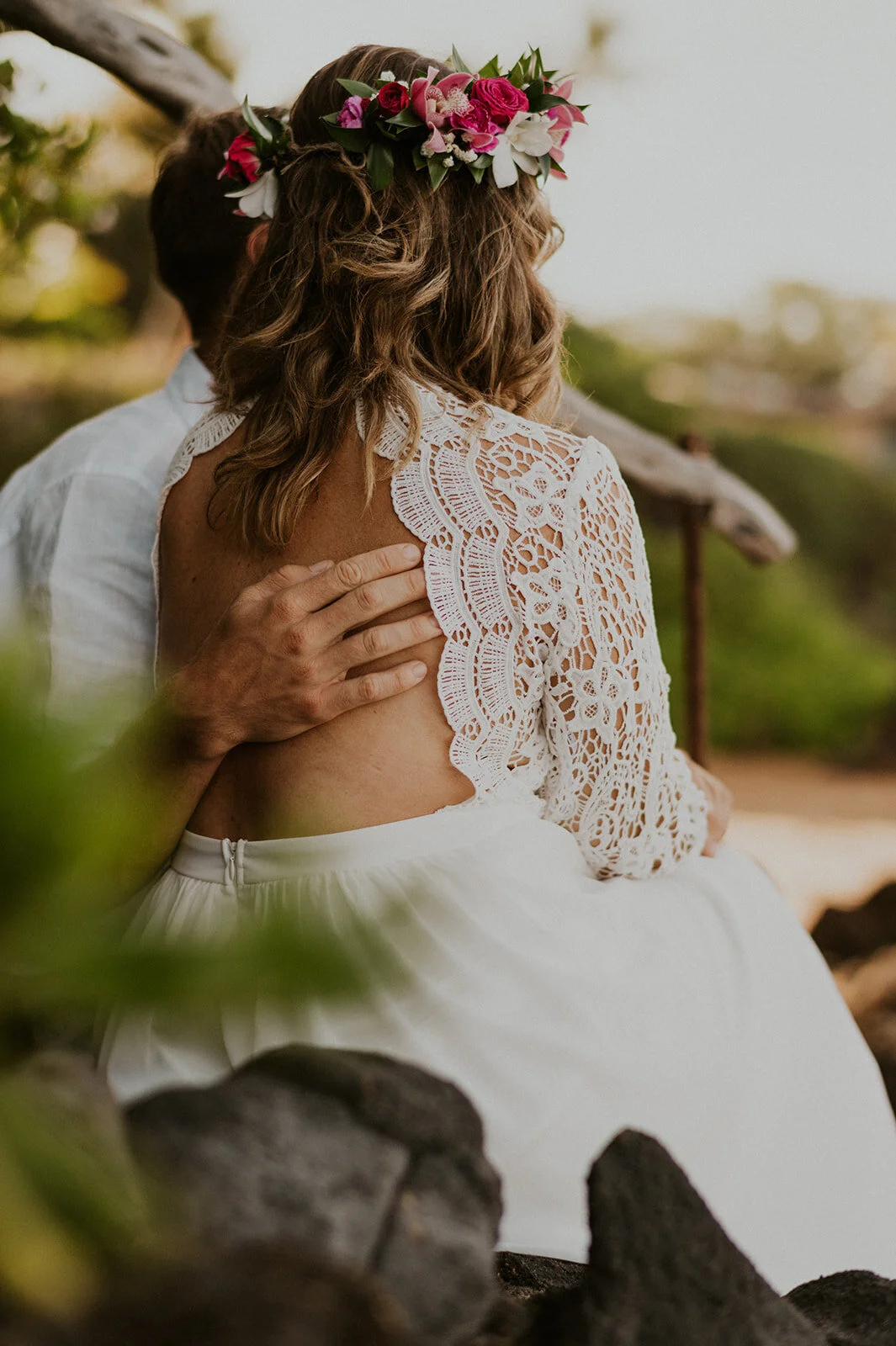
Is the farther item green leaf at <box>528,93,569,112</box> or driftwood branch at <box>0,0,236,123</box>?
driftwood branch at <box>0,0,236,123</box>

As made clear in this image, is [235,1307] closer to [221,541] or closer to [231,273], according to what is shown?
[221,541]

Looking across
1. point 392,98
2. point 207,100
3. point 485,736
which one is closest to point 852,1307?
point 485,736

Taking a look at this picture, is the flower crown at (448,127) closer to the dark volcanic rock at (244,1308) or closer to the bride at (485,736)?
the bride at (485,736)

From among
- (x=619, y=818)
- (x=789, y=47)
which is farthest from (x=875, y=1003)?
(x=789, y=47)

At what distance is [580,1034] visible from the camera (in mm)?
1695

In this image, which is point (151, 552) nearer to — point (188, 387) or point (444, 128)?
point (188, 387)

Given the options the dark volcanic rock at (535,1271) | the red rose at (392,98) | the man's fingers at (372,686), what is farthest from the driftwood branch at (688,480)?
the dark volcanic rock at (535,1271)

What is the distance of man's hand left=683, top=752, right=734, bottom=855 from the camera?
2162 millimetres

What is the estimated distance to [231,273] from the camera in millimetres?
2635

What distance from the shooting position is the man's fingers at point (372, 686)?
5.65ft

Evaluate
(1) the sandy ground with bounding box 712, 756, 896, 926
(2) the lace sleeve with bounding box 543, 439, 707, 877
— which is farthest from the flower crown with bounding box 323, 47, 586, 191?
(1) the sandy ground with bounding box 712, 756, 896, 926

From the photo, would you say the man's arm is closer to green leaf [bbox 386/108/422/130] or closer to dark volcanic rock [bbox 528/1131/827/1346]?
green leaf [bbox 386/108/422/130]

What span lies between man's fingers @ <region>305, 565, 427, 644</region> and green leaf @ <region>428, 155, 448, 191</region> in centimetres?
55

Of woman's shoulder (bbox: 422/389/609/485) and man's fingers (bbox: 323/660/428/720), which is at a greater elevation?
woman's shoulder (bbox: 422/389/609/485)
